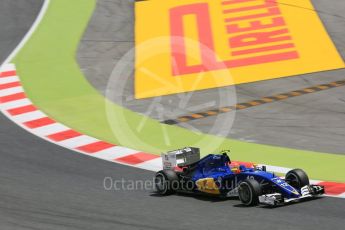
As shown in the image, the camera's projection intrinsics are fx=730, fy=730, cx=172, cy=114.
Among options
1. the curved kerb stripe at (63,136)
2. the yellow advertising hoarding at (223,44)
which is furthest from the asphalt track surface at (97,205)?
the yellow advertising hoarding at (223,44)

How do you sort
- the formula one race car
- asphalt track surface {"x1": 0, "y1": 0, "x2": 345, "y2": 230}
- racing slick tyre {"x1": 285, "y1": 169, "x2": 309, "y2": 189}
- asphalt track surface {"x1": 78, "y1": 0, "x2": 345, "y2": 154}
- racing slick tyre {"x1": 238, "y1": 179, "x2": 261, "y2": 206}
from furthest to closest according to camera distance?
1. asphalt track surface {"x1": 78, "y1": 0, "x2": 345, "y2": 154}
2. racing slick tyre {"x1": 285, "y1": 169, "x2": 309, "y2": 189}
3. the formula one race car
4. racing slick tyre {"x1": 238, "y1": 179, "x2": 261, "y2": 206}
5. asphalt track surface {"x1": 0, "y1": 0, "x2": 345, "y2": 230}

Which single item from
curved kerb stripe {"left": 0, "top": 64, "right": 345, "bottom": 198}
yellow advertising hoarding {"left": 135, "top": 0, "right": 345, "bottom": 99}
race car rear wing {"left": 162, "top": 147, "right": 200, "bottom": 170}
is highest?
yellow advertising hoarding {"left": 135, "top": 0, "right": 345, "bottom": 99}

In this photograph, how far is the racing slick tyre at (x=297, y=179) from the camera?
12.6 metres

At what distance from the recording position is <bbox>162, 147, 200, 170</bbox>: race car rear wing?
1383 cm

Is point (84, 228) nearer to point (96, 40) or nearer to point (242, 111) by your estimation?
point (242, 111)

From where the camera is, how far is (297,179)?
41.7 ft

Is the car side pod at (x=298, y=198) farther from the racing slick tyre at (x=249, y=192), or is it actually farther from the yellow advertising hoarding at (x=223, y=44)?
the yellow advertising hoarding at (x=223, y=44)

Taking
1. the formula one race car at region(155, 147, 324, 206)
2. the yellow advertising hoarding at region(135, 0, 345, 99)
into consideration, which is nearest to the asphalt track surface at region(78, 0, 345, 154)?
the yellow advertising hoarding at region(135, 0, 345, 99)

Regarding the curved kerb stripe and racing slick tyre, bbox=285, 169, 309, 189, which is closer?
racing slick tyre, bbox=285, 169, 309, 189

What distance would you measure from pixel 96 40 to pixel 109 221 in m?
14.0

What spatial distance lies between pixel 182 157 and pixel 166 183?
68 cm

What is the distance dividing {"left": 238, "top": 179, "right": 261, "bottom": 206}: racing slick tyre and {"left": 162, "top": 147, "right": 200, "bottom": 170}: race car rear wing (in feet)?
5.68

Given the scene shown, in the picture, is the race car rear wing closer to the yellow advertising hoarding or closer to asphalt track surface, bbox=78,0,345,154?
asphalt track surface, bbox=78,0,345,154

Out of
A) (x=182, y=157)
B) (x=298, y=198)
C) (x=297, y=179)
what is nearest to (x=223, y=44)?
(x=182, y=157)
